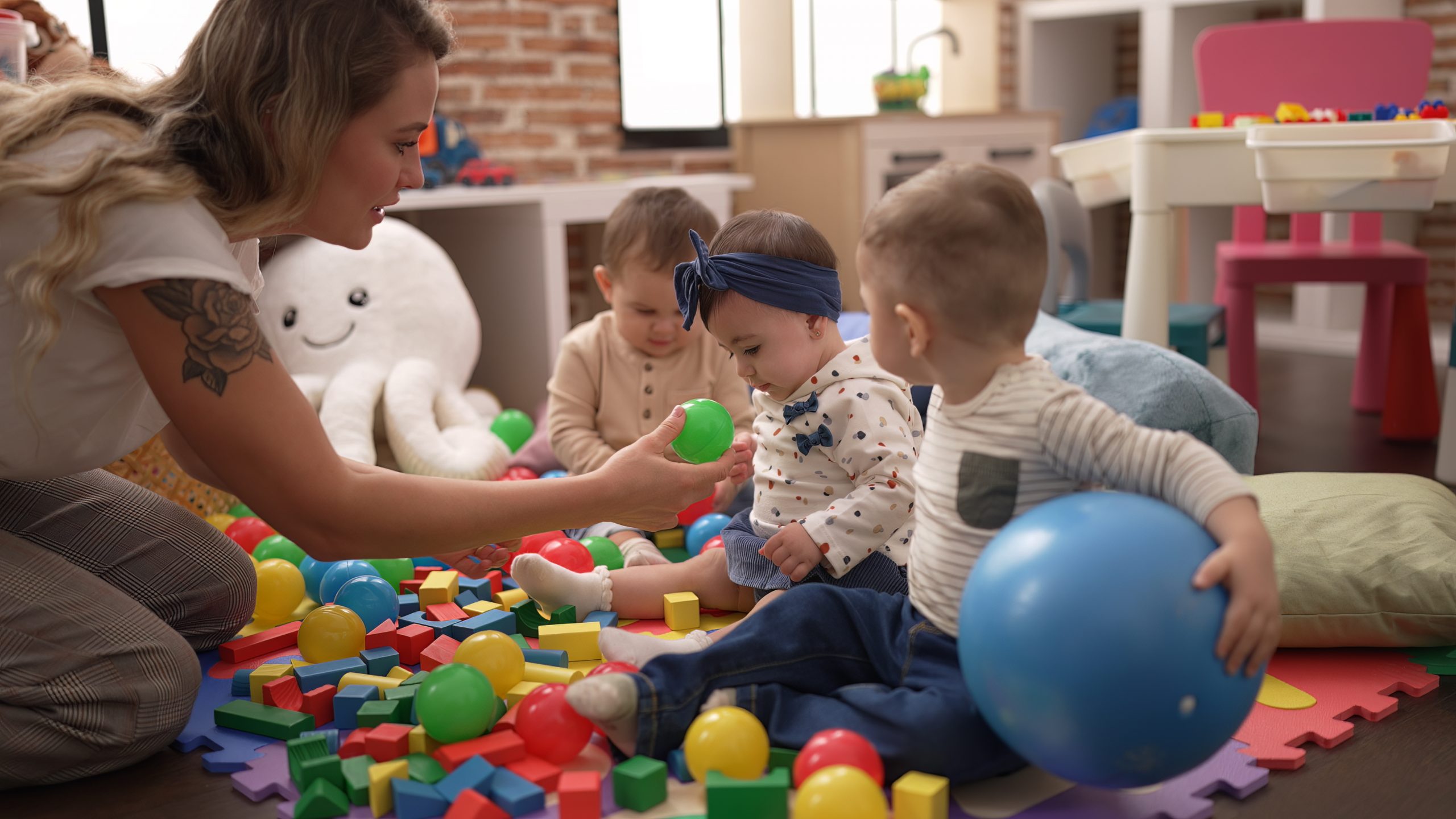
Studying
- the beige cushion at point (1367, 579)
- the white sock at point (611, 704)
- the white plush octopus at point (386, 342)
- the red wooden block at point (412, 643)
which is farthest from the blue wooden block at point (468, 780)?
the white plush octopus at point (386, 342)

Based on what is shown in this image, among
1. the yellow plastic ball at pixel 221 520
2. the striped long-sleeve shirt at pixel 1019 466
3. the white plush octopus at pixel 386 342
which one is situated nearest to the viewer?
the striped long-sleeve shirt at pixel 1019 466

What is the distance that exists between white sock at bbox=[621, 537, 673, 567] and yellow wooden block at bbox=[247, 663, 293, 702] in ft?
2.09

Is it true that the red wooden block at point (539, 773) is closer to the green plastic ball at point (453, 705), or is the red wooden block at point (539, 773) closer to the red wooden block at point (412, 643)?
→ the green plastic ball at point (453, 705)

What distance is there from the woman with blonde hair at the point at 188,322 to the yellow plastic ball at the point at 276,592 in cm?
43

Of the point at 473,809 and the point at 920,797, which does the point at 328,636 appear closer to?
the point at 473,809

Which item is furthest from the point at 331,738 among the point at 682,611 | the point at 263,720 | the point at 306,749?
the point at 682,611

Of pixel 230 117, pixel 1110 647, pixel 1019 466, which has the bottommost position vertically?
pixel 1110 647

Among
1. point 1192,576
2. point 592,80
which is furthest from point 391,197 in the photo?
point 592,80

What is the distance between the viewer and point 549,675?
164cm

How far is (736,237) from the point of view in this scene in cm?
182

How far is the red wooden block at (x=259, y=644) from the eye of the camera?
1.81 m

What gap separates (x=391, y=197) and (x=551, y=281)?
2.15 meters

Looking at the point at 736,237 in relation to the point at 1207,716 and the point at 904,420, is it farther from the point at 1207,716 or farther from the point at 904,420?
the point at 1207,716

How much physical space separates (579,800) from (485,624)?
597 millimetres
